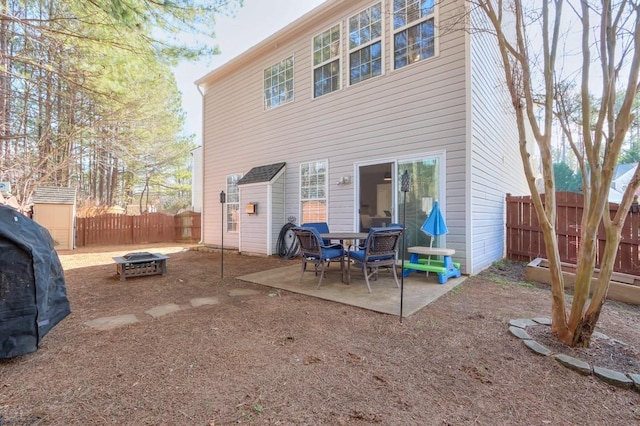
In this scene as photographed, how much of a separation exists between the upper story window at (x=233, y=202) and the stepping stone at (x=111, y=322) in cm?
583

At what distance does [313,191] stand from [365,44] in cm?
343

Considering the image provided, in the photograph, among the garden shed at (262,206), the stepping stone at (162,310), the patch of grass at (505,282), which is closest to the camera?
the stepping stone at (162,310)

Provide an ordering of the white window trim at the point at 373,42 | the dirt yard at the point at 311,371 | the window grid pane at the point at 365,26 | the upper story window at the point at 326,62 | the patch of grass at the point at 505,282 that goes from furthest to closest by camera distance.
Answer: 1. the upper story window at the point at 326,62
2. the window grid pane at the point at 365,26
3. the white window trim at the point at 373,42
4. the patch of grass at the point at 505,282
5. the dirt yard at the point at 311,371

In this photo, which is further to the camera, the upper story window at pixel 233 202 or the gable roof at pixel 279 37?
the upper story window at pixel 233 202

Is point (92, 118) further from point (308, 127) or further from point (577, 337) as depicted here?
point (577, 337)

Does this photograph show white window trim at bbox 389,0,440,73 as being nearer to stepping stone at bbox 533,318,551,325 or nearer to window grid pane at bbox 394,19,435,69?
window grid pane at bbox 394,19,435,69

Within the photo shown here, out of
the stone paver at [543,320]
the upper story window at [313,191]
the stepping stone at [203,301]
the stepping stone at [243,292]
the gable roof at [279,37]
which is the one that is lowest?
the stepping stone at [203,301]

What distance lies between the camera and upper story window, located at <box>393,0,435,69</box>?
212 inches

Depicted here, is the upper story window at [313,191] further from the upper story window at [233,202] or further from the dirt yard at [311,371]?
the dirt yard at [311,371]

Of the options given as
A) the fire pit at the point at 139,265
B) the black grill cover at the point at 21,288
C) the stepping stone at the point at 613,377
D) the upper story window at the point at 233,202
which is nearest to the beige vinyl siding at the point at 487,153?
the stepping stone at the point at 613,377

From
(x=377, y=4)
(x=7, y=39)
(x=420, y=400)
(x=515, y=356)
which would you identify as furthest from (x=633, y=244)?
(x=7, y=39)

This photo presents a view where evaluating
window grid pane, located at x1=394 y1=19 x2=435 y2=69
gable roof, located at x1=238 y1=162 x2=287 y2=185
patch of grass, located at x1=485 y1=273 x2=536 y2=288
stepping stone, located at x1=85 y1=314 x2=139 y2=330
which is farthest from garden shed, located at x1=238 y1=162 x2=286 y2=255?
patch of grass, located at x1=485 y1=273 x2=536 y2=288

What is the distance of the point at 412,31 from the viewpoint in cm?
562

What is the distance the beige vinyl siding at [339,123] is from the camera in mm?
5133
